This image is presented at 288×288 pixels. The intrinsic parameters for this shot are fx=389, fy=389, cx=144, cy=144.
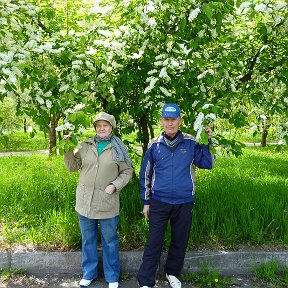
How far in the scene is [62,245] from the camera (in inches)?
173

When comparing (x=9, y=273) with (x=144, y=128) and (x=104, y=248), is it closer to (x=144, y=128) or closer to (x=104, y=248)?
(x=104, y=248)

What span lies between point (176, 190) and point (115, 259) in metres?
0.98

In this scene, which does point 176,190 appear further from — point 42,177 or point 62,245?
point 42,177

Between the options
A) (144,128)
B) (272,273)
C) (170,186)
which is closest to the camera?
(170,186)

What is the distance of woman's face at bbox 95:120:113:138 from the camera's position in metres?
3.88

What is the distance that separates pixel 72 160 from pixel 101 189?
1.36ft

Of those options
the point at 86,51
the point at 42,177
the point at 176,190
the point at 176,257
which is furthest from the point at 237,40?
the point at 42,177

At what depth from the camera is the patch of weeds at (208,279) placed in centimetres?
402

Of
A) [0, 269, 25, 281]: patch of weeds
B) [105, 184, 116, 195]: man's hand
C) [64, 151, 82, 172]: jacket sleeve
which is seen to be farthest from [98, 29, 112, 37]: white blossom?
[0, 269, 25, 281]: patch of weeds

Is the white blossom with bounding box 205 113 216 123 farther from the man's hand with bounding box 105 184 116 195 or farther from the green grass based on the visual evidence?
the green grass

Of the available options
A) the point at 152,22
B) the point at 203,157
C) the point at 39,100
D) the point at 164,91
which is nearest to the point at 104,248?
the point at 203,157

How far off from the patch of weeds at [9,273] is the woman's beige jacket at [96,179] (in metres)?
1.03

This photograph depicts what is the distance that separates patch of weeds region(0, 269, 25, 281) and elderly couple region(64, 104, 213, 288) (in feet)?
2.40

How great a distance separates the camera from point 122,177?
3902 mm
